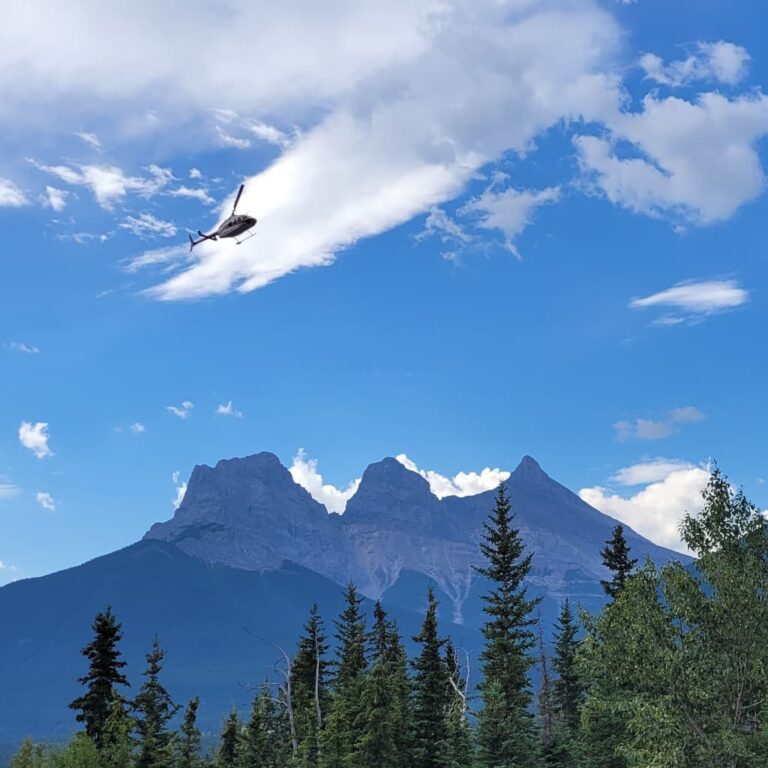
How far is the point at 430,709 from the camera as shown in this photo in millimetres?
56406

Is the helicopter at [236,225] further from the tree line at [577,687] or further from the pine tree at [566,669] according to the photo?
the pine tree at [566,669]

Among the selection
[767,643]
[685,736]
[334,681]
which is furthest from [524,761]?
[334,681]

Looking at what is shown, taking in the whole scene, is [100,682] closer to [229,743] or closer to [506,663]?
[229,743]

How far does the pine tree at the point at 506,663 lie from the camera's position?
152 feet

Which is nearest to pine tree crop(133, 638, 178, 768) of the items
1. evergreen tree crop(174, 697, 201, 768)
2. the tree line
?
the tree line

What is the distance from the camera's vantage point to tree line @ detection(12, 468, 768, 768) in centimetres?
3922

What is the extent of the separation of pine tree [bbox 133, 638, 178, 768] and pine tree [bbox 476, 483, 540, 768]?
22.2m

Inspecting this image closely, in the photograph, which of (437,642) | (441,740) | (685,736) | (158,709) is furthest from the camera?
(158,709)

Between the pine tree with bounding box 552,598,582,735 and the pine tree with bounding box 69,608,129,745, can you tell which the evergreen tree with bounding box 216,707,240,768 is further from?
the pine tree with bounding box 552,598,582,735

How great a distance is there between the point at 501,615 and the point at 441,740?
28.4 ft

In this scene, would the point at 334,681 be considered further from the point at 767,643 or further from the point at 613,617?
the point at 767,643

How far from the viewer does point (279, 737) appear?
8356cm

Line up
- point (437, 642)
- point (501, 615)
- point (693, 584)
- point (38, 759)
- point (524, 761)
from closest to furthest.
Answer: point (693, 584) → point (524, 761) → point (501, 615) → point (437, 642) → point (38, 759)

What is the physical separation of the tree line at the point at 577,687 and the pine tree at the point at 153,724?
0.14 m
